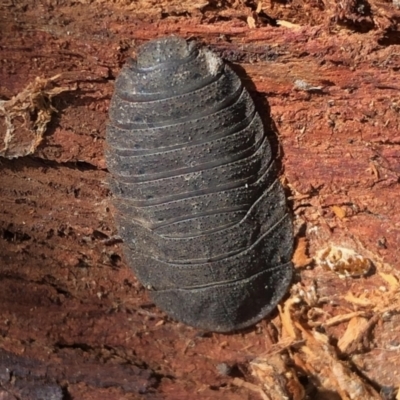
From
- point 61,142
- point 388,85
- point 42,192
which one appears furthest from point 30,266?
point 388,85

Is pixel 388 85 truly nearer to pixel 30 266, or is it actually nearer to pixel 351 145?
pixel 351 145

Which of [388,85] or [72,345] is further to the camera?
[72,345]

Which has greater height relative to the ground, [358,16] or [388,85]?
[358,16]
